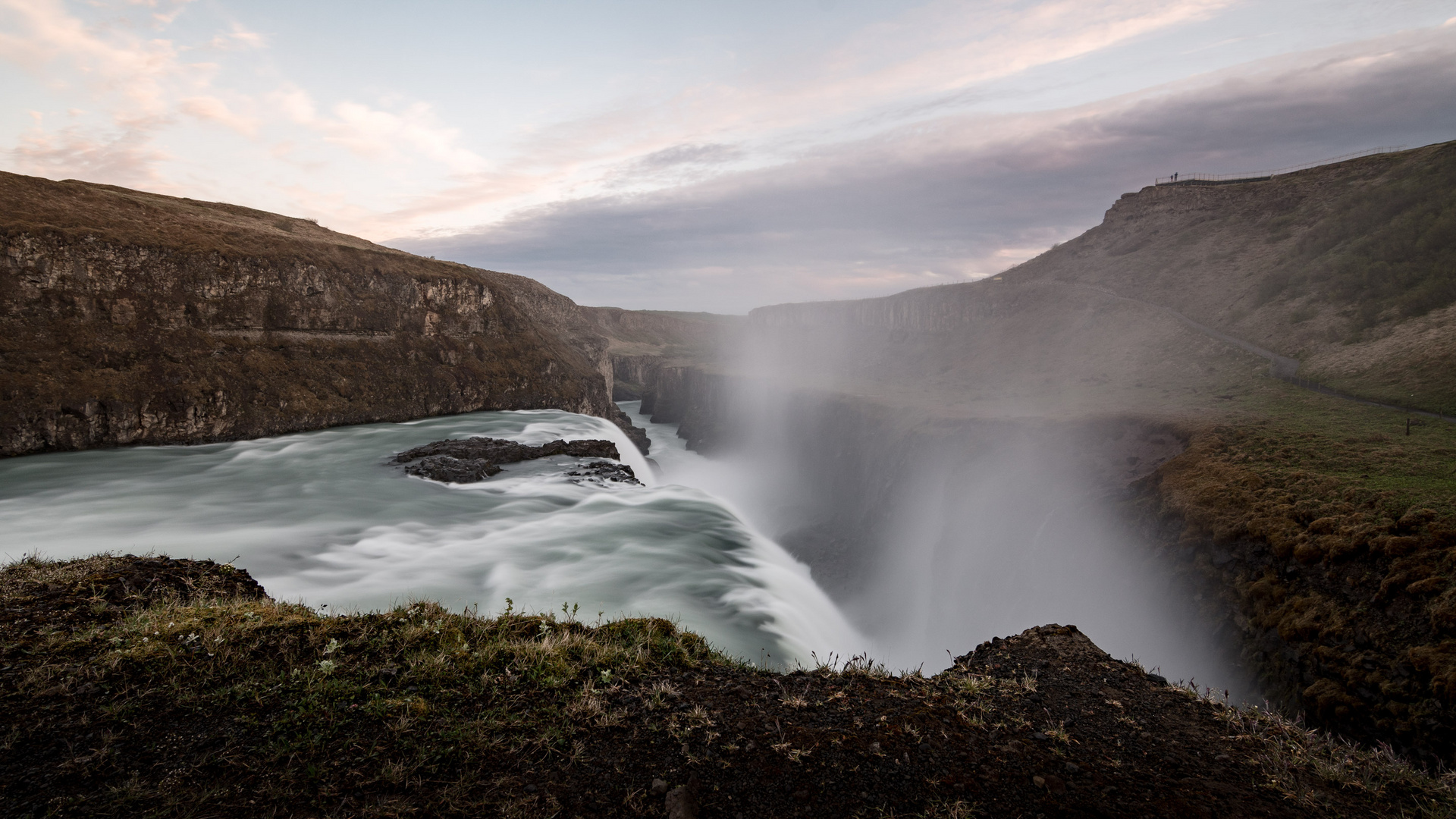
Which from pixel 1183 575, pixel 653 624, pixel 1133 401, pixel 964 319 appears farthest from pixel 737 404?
pixel 653 624

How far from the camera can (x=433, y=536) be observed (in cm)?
1650

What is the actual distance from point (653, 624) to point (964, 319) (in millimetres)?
71438

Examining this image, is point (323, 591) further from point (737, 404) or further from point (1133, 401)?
point (737, 404)

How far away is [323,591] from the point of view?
11.9 meters

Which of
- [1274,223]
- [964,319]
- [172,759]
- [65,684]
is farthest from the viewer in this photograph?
[964,319]

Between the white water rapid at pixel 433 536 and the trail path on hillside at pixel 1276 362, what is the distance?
26295mm

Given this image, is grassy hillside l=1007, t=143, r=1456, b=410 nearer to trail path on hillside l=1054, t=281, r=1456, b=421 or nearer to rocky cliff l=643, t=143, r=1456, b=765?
rocky cliff l=643, t=143, r=1456, b=765

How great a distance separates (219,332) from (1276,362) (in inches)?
2802

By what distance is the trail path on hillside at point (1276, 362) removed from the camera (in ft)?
80.1

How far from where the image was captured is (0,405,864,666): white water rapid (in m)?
12.4

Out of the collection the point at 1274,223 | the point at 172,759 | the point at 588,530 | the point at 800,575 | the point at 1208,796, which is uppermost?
the point at 1274,223

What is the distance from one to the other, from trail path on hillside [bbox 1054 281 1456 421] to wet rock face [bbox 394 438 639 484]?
3380 centimetres

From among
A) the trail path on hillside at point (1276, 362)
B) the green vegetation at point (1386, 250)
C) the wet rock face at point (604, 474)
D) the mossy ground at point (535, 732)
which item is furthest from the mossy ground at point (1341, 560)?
the green vegetation at point (1386, 250)

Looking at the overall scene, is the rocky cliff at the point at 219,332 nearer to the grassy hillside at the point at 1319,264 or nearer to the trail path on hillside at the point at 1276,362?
the trail path on hillside at the point at 1276,362
